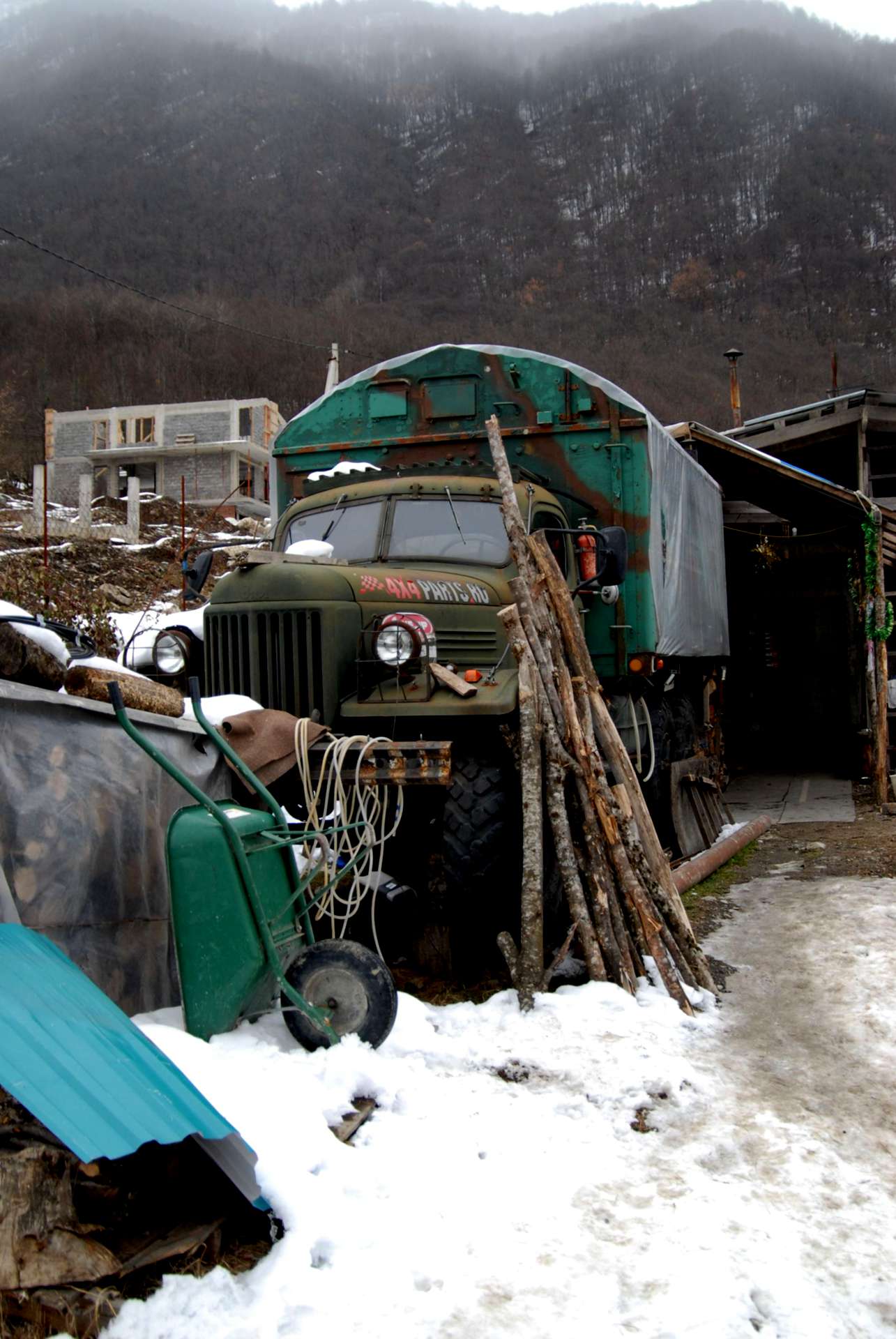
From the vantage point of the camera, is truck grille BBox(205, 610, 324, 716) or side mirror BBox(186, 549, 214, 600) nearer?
truck grille BBox(205, 610, 324, 716)

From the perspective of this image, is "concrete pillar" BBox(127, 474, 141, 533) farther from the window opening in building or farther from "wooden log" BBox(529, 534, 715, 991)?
the window opening in building

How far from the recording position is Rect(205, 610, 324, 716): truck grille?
5.82m

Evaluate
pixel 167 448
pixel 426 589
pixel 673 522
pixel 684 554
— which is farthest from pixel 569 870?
pixel 167 448

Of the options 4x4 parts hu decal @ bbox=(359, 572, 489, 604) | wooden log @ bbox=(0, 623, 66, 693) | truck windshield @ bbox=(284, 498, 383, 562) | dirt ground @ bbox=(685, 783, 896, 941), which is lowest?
dirt ground @ bbox=(685, 783, 896, 941)

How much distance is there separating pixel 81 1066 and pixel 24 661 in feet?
4.69

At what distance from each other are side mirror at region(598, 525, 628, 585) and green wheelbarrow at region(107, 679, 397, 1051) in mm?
3372

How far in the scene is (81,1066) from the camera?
2875 mm

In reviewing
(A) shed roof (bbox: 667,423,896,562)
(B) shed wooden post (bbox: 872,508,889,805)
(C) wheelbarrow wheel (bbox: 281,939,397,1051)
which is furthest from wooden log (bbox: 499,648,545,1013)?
(B) shed wooden post (bbox: 872,508,889,805)

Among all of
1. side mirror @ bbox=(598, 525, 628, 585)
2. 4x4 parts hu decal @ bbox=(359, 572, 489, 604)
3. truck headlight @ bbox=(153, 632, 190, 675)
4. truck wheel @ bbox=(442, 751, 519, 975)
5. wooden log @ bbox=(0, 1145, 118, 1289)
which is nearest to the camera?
wooden log @ bbox=(0, 1145, 118, 1289)

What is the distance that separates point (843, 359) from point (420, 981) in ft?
269

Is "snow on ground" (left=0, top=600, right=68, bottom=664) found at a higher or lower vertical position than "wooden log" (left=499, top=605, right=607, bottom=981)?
higher

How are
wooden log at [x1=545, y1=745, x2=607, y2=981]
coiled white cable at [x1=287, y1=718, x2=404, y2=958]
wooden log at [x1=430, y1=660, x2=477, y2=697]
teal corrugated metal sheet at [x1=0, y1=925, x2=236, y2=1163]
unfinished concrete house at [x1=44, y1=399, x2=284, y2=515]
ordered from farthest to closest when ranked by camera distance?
1. unfinished concrete house at [x1=44, y1=399, x2=284, y2=515]
2. wooden log at [x1=430, y1=660, x2=477, y2=697]
3. wooden log at [x1=545, y1=745, x2=607, y2=981]
4. coiled white cable at [x1=287, y1=718, x2=404, y2=958]
5. teal corrugated metal sheet at [x1=0, y1=925, x2=236, y2=1163]

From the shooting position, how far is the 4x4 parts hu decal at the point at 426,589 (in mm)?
6164

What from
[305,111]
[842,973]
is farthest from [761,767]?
[305,111]
